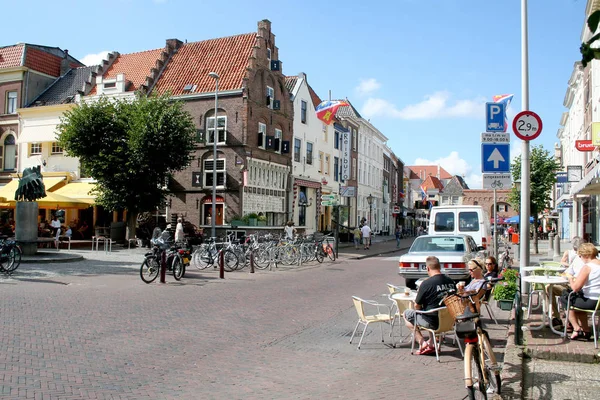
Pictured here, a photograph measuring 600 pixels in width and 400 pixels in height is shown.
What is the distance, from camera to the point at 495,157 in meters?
11.4

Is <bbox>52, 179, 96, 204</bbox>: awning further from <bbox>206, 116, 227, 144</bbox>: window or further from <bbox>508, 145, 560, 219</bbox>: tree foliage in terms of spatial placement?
<bbox>508, 145, 560, 219</bbox>: tree foliage

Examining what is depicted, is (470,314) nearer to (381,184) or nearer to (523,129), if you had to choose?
(523,129)

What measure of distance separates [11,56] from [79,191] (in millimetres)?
13261

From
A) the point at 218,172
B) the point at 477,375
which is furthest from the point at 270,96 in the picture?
the point at 477,375

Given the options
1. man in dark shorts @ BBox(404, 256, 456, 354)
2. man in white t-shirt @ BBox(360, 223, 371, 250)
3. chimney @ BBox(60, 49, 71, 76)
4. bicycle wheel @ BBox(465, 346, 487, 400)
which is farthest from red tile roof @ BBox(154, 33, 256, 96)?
bicycle wheel @ BBox(465, 346, 487, 400)

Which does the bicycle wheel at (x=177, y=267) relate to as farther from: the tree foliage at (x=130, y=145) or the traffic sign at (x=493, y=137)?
the tree foliage at (x=130, y=145)

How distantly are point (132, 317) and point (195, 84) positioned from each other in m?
26.2

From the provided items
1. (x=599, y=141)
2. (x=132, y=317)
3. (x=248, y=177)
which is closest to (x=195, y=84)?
(x=248, y=177)

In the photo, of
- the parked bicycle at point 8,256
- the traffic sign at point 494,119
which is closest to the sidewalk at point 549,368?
the traffic sign at point 494,119

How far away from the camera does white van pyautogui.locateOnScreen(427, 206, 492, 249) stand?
19156 mm

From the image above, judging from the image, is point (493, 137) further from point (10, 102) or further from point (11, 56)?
point (11, 56)

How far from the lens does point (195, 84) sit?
112ft

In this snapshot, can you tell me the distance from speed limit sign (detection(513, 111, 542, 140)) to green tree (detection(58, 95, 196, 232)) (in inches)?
811

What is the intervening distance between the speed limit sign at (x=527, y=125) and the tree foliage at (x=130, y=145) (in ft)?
67.7
